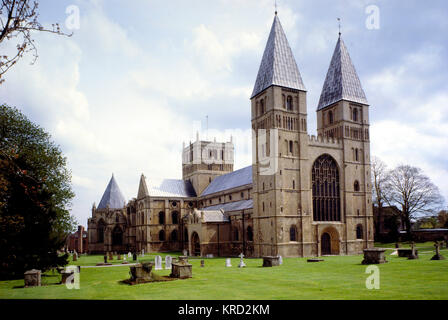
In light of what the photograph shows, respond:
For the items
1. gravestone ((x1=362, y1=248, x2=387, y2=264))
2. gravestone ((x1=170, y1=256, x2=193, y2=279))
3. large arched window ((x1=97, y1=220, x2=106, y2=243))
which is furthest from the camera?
large arched window ((x1=97, y1=220, x2=106, y2=243))

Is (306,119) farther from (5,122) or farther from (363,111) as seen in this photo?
(5,122)

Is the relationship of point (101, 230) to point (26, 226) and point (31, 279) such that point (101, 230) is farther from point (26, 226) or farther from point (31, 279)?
point (31, 279)

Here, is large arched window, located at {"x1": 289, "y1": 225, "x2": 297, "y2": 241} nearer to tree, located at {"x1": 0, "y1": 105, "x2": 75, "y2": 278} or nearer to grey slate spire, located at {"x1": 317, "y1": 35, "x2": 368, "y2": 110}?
grey slate spire, located at {"x1": 317, "y1": 35, "x2": 368, "y2": 110}

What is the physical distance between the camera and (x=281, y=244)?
138 ft

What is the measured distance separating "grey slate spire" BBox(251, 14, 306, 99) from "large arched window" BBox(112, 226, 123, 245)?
3975cm

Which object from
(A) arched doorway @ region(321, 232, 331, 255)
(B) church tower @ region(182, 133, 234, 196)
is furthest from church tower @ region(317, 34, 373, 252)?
(B) church tower @ region(182, 133, 234, 196)

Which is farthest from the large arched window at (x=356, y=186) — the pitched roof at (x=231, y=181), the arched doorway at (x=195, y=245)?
the arched doorway at (x=195, y=245)

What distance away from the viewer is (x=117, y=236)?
2876 inches

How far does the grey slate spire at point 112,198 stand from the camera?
77.9 meters

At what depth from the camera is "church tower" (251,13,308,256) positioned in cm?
4272

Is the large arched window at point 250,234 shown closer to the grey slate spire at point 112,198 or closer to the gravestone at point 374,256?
the gravestone at point 374,256

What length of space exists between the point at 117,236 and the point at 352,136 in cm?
4589
